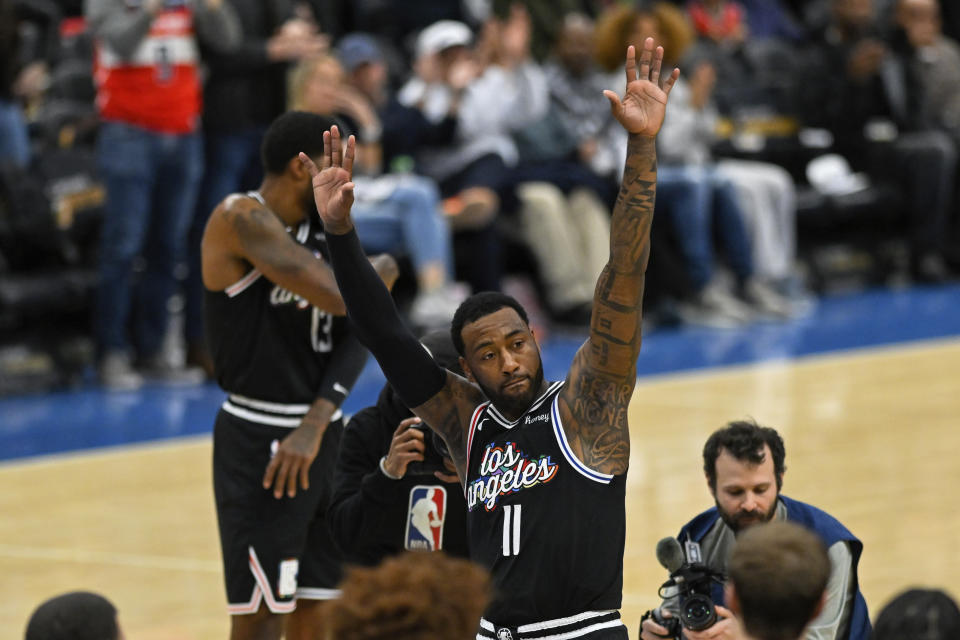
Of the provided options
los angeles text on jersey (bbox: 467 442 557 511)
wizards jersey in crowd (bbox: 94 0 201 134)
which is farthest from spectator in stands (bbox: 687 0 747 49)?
los angeles text on jersey (bbox: 467 442 557 511)

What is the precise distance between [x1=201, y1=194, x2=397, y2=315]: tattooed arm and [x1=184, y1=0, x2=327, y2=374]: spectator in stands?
19.7 feet

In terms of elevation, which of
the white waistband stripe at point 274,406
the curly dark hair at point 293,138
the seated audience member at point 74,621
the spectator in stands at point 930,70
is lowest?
the seated audience member at point 74,621

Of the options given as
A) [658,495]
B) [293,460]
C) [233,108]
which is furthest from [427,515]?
[233,108]

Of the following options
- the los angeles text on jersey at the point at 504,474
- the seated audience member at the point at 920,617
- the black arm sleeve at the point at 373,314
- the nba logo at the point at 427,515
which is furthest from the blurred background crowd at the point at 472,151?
the seated audience member at the point at 920,617

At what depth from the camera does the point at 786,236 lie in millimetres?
14438

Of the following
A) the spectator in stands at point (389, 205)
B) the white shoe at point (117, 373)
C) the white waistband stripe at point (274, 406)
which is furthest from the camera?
the spectator in stands at point (389, 205)

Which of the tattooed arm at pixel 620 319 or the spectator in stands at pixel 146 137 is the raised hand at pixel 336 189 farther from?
the spectator in stands at pixel 146 137

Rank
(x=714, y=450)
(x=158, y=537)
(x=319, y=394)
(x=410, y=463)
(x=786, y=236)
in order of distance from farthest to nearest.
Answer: (x=786, y=236), (x=158, y=537), (x=319, y=394), (x=410, y=463), (x=714, y=450)

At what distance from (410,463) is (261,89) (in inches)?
279

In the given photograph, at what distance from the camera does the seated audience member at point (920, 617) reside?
10.3ft

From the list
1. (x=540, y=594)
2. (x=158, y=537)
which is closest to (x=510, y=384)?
(x=540, y=594)

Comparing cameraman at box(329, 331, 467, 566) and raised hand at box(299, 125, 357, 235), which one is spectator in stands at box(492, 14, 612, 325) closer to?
cameraman at box(329, 331, 467, 566)

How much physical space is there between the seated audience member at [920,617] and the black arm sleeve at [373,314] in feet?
4.64

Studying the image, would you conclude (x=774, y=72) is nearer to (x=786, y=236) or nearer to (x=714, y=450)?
(x=786, y=236)
